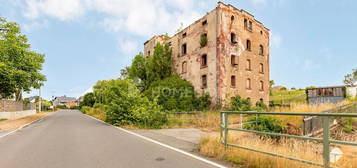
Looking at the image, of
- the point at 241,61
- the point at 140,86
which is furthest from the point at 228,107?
the point at 140,86

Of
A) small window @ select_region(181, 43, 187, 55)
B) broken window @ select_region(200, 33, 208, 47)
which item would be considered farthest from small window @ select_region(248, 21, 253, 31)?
small window @ select_region(181, 43, 187, 55)

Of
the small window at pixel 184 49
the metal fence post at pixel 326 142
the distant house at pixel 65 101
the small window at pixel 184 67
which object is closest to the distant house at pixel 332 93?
the small window at pixel 184 67

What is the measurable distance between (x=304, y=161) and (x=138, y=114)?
11.5 m

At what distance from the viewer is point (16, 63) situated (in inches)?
886

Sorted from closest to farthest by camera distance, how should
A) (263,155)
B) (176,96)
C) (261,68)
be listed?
1. (263,155)
2. (176,96)
3. (261,68)

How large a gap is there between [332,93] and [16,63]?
3652 cm

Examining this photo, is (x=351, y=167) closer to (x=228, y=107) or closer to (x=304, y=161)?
(x=304, y=161)

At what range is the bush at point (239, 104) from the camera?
23.6m

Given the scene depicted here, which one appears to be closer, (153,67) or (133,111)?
(133,111)

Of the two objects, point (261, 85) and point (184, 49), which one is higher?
point (184, 49)

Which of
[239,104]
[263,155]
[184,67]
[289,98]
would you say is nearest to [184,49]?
[184,67]

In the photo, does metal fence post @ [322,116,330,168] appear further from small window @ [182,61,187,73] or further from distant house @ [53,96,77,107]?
distant house @ [53,96,77,107]

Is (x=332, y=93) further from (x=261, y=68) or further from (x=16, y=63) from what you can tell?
(x=16, y=63)

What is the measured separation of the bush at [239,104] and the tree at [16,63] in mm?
22539
